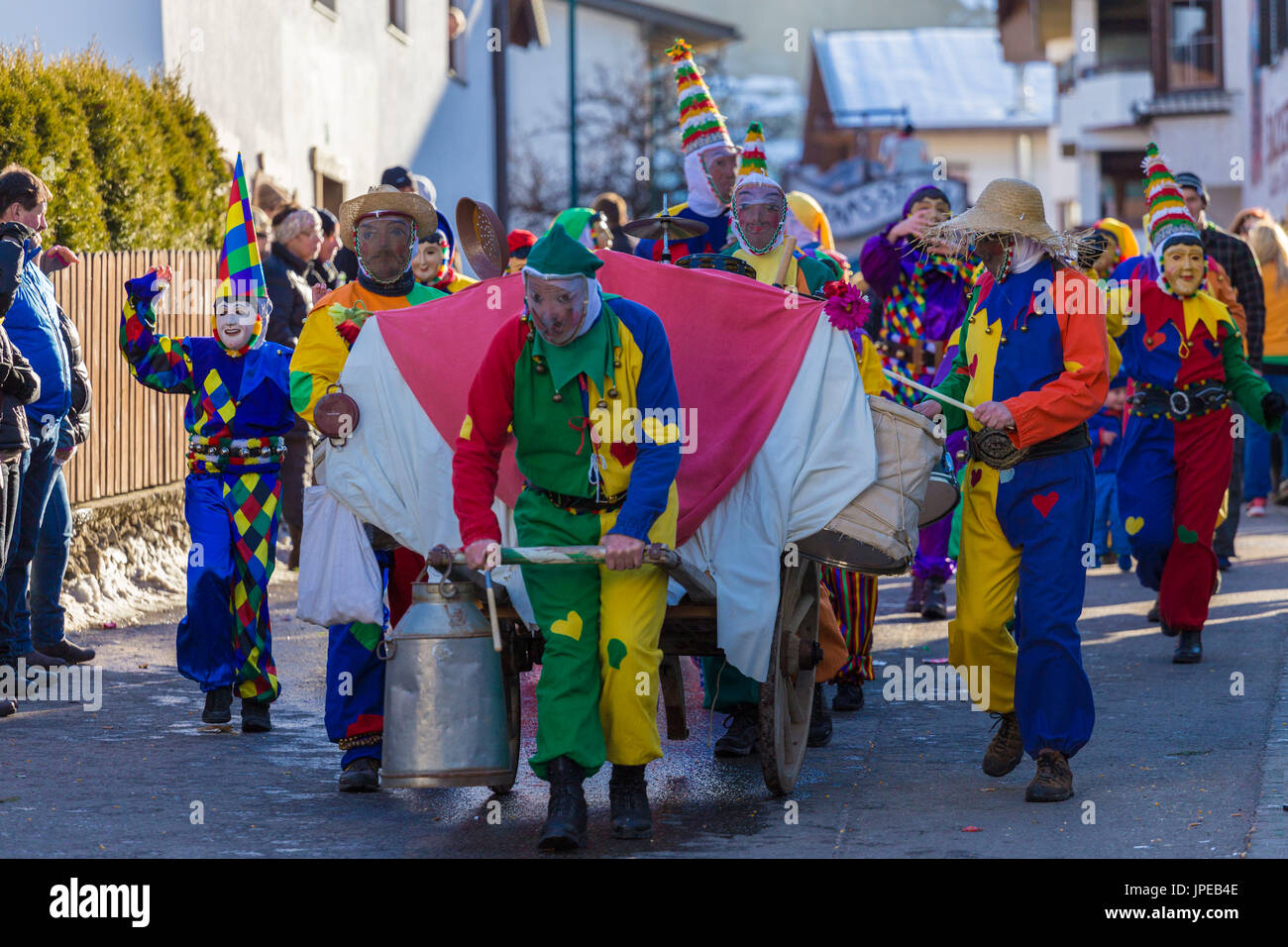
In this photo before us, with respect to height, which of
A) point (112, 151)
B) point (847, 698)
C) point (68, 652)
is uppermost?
point (112, 151)

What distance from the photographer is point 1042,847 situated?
5828 mm

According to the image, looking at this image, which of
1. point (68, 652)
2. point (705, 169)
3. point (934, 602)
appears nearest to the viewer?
point (705, 169)

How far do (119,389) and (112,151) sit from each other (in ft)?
4.61

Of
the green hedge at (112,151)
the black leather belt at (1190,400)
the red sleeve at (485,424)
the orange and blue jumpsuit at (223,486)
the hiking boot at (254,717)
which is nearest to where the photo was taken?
the red sleeve at (485,424)

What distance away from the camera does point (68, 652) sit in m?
9.34

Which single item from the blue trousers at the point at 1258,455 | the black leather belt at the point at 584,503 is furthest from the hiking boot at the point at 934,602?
the black leather belt at the point at 584,503

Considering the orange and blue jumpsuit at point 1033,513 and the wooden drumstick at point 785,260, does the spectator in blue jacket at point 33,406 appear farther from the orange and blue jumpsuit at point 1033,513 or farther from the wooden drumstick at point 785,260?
the orange and blue jumpsuit at point 1033,513

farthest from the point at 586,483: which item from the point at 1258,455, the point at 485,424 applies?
the point at 1258,455

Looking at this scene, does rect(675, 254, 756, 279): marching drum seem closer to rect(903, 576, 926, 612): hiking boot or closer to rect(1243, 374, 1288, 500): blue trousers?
rect(903, 576, 926, 612): hiking boot

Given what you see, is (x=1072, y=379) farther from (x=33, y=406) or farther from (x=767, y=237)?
(x=33, y=406)

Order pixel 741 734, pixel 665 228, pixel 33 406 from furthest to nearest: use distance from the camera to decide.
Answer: pixel 33 406 → pixel 665 228 → pixel 741 734

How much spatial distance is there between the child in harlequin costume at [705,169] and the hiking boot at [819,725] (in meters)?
2.14

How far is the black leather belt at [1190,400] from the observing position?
31.1 feet

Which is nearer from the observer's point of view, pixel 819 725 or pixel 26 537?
pixel 819 725
